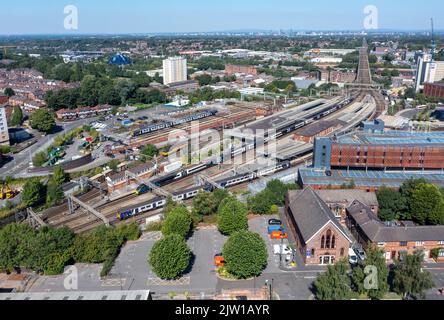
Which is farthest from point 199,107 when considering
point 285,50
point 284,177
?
point 285,50

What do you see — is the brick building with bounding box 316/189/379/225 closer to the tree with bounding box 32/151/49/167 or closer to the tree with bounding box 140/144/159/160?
the tree with bounding box 140/144/159/160

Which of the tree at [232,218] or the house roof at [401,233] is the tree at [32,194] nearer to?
the tree at [232,218]

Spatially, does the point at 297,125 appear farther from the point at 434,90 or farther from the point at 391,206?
the point at 434,90

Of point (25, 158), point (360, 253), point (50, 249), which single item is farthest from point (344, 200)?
point (25, 158)

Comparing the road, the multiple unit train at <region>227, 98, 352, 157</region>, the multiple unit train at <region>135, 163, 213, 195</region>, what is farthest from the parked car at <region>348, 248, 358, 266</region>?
the road
